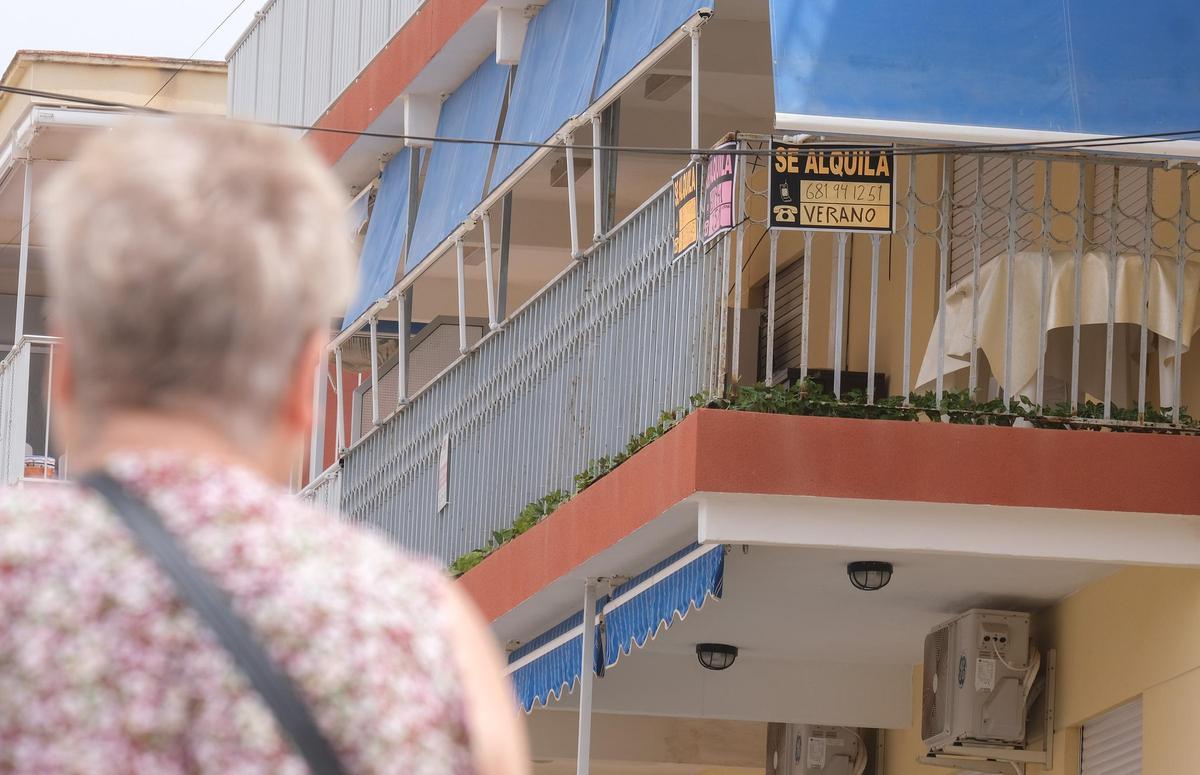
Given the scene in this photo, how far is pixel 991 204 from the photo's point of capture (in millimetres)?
11172

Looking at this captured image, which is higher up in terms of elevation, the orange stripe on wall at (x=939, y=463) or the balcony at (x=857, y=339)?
the balcony at (x=857, y=339)

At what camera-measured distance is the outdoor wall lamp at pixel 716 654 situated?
1215 cm

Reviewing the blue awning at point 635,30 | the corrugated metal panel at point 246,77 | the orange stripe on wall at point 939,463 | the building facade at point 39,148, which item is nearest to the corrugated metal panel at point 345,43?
the corrugated metal panel at point 246,77

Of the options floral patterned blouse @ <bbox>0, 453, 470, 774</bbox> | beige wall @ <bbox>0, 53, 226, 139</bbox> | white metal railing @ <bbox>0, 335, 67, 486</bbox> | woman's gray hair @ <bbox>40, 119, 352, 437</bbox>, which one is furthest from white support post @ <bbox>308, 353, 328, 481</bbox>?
floral patterned blouse @ <bbox>0, 453, 470, 774</bbox>

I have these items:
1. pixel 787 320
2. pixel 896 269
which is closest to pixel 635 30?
pixel 896 269

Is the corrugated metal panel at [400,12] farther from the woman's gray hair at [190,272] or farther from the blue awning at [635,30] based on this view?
the woman's gray hair at [190,272]

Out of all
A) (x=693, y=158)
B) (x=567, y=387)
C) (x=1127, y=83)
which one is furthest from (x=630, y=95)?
(x=1127, y=83)

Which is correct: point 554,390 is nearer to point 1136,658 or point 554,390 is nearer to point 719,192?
point 719,192

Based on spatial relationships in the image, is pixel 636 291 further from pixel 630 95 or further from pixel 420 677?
pixel 420 677

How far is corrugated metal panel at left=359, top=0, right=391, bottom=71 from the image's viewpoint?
49.2 ft

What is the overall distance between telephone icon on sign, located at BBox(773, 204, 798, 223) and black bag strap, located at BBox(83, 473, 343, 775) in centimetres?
675

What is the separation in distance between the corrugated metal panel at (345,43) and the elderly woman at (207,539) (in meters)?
13.3

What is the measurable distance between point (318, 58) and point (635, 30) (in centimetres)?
580

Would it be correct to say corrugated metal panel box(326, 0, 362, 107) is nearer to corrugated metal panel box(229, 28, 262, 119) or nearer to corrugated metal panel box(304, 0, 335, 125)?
corrugated metal panel box(304, 0, 335, 125)
